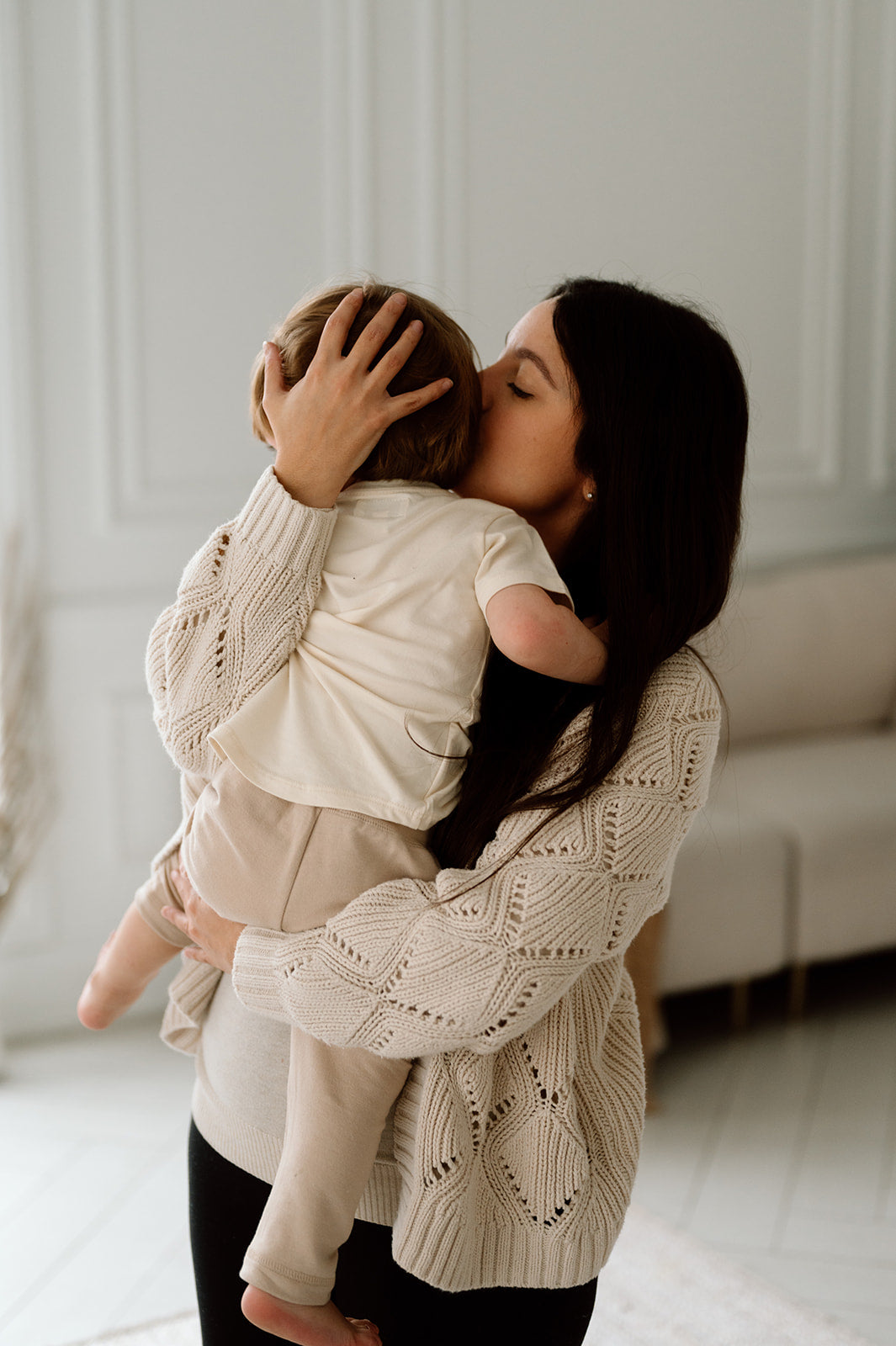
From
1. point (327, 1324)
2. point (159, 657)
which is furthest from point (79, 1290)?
Answer: point (159, 657)

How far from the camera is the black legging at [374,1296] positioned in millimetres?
1054

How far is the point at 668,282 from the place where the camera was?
3424 millimetres

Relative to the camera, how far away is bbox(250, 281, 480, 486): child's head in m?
1.12

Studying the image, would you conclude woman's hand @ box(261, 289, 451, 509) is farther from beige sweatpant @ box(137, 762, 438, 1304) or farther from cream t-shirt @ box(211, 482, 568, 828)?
beige sweatpant @ box(137, 762, 438, 1304)

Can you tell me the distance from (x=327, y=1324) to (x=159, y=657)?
1.86 feet

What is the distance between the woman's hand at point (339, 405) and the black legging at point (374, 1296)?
63 cm

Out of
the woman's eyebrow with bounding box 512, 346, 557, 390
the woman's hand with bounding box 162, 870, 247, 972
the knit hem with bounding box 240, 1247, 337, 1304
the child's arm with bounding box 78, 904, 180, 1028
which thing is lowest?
the knit hem with bounding box 240, 1247, 337, 1304

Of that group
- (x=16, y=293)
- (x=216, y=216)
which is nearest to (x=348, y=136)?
(x=216, y=216)

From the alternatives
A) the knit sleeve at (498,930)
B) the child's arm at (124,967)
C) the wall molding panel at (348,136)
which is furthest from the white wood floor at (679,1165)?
the wall molding panel at (348,136)

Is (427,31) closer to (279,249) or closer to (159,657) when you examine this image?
(279,249)

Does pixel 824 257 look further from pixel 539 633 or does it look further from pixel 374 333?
pixel 539 633

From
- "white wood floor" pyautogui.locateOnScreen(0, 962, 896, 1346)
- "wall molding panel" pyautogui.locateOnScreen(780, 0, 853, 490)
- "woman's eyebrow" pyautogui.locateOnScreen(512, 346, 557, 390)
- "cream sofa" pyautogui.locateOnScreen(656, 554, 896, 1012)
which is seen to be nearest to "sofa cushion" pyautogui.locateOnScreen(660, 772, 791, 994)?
"cream sofa" pyautogui.locateOnScreen(656, 554, 896, 1012)

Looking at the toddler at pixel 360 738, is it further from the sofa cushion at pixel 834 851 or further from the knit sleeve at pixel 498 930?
the sofa cushion at pixel 834 851

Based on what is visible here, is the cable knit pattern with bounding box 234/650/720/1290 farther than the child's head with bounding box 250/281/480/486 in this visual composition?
No
